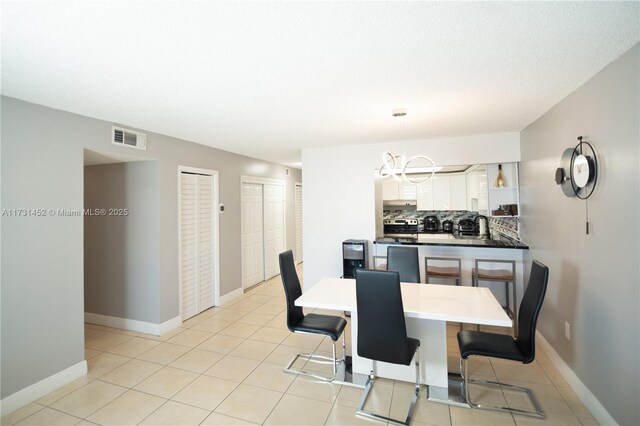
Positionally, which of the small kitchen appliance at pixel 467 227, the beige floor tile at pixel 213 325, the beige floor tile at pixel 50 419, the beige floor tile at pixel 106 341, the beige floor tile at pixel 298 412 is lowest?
the beige floor tile at pixel 50 419

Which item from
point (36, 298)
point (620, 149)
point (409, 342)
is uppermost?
point (620, 149)

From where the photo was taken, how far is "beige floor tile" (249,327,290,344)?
3539 mm

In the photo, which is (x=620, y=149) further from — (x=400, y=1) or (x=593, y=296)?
(x=400, y=1)

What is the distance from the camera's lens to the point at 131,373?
2.86 m

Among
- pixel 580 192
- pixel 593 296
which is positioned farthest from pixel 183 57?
pixel 593 296

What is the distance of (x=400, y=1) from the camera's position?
1.34 metres

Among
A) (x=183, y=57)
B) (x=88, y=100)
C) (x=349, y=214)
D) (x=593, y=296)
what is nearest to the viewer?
(x=183, y=57)

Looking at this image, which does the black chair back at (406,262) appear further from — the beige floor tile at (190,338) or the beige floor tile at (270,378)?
the beige floor tile at (190,338)

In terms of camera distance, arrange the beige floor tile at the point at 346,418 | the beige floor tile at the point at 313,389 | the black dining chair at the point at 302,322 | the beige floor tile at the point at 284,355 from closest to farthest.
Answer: the beige floor tile at the point at 346,418
the beige floor tile at the point at 313,389
the black dining chair at the point at 302,322
the beige floor tile at the point at 284,355

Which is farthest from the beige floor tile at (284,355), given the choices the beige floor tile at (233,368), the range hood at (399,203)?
the range hood at (399,203)

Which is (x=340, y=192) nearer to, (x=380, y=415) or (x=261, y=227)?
(x=261, y=227)

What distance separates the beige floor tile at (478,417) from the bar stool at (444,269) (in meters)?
1.73

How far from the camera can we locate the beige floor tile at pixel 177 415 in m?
2.18

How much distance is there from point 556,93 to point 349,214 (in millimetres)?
2753
